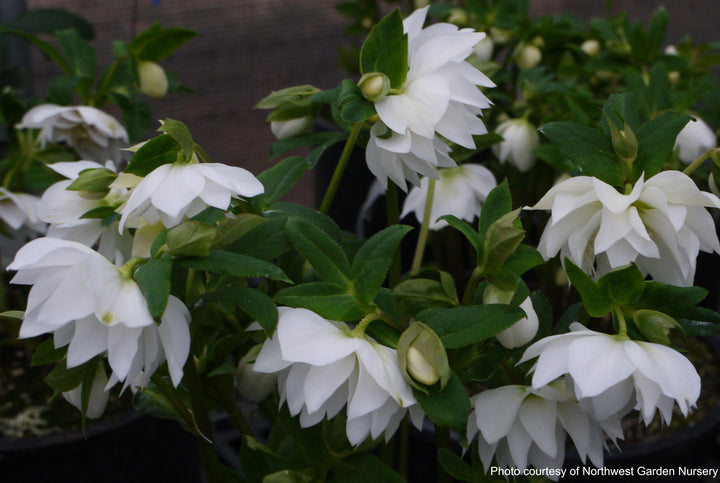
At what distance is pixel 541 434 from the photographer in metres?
0.40

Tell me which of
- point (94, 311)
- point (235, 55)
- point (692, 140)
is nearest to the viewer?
point (94, 311)

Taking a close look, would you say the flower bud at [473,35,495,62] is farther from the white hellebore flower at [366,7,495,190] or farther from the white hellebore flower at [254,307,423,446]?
the white hellebore flower at [254,307,423,446]

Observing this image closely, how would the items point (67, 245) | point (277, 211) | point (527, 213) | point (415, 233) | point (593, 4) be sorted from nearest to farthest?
1. point (67, 245)
2. point (277, 211)
3. point (527, 213)
4. point (415, 233)
5. point (593, 4)

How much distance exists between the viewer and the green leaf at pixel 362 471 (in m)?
0.43

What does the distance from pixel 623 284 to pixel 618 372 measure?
57mm

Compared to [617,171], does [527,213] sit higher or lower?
lower

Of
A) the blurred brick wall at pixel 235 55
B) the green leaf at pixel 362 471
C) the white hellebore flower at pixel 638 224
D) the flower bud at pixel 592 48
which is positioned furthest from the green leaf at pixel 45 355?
the blurred brick wall at pixel 235 55

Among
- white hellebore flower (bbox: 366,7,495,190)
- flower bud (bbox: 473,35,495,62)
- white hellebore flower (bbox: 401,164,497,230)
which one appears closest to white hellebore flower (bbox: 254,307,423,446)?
white hellebore flower (bbox: 366,7,495,190)

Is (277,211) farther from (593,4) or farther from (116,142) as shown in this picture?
(593,4)

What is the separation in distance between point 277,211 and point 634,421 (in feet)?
1.67

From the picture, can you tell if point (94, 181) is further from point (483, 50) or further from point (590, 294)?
point (483, 50)

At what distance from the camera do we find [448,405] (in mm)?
365

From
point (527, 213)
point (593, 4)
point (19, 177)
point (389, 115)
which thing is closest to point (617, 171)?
point (389, 115)

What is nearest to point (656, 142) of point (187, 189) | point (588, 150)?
point (588, 150)
